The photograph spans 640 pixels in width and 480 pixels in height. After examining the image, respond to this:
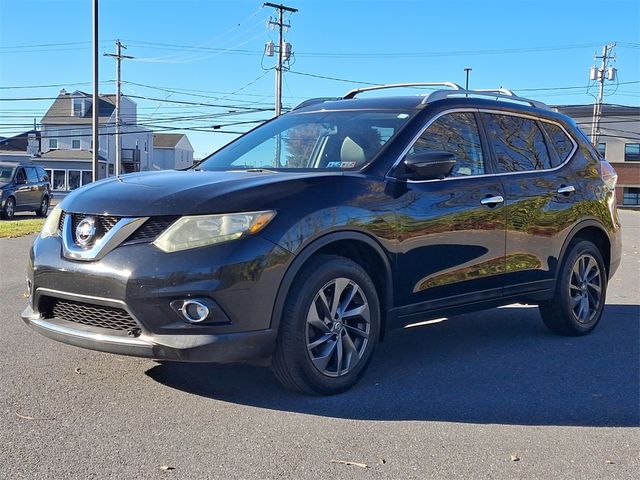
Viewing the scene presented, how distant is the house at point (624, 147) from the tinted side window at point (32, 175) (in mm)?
39127

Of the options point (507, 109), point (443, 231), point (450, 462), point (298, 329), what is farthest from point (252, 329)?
point (507, 109)

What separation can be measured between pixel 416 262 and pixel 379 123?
3.60 ft

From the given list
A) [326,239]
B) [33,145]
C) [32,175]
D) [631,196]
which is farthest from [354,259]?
[33,145]

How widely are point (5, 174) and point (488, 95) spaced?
65.1 feet

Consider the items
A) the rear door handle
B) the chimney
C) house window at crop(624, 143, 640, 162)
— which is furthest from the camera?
the chimney

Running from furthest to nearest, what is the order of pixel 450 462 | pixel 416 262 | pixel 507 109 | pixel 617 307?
pixel 617 307 < pixel 507 109 < pixel 416 262 < pixel 450 462

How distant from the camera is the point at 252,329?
3.78 m

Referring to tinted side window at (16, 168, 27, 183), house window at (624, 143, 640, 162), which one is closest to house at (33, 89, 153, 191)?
tinted side window at (16, 168, 27, 183)

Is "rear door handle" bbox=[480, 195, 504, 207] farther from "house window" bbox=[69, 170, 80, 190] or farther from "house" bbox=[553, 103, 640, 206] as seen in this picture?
"house window" bbox=[69, 170, 80, 190]

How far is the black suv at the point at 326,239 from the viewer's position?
3.73m

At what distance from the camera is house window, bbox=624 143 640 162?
50.6 metres

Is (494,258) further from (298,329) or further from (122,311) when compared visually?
(122,311)

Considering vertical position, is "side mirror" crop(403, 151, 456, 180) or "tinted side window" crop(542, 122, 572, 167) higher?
"tinted side window" crop(542, 122, 572, 167)

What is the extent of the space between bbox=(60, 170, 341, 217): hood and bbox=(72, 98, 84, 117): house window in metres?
62.3
